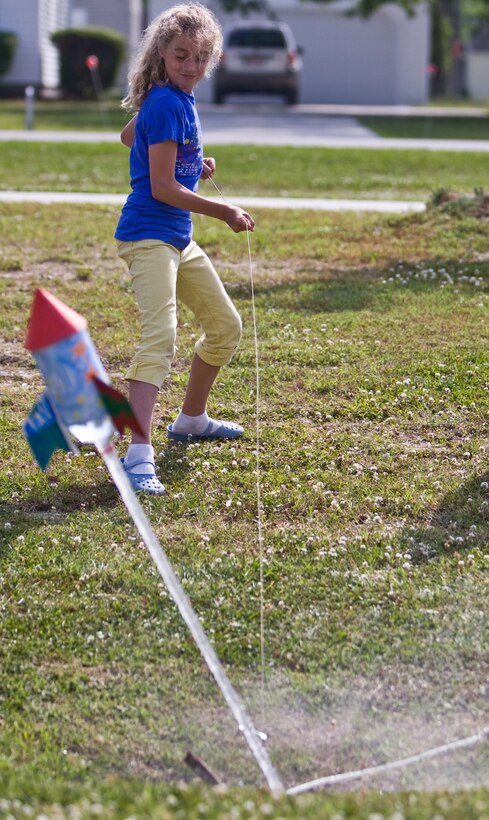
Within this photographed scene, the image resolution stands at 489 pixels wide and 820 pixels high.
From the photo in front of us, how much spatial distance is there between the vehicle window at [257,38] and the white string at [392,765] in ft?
83.9

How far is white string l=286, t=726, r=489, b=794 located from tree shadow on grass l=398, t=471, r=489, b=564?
111cm

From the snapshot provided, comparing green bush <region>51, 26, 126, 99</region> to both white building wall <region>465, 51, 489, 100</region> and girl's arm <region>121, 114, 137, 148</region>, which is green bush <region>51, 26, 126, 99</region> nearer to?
girl's arm <region>121, 114, 137, 148</region>

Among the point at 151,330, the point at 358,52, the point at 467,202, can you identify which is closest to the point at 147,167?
the point at 151,330

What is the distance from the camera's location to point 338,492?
4789 mm

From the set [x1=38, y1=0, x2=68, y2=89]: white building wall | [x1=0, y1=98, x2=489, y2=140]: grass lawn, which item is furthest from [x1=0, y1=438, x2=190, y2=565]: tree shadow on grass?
[x1=38, y1=0, x2=68, y2=89]: white building wall

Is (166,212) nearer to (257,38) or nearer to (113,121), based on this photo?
(113,121)

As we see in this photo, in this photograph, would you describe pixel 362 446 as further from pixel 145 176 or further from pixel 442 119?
pixel 442 119

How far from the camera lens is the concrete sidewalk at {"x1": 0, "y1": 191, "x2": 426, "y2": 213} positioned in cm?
1069

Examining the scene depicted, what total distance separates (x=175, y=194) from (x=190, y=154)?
0.22 meters

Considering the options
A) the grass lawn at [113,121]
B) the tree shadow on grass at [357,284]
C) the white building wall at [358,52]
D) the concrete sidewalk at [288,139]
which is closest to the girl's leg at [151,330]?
the tree shadow on grass at [357,284]

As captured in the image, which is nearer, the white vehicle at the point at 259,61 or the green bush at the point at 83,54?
the white vehicle at the point at 259,61

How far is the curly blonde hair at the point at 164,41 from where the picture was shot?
4.46 m

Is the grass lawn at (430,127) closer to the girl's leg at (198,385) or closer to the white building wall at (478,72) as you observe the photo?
the girl's leg at (198,385)

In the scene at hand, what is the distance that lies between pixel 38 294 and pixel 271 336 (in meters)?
3.78
